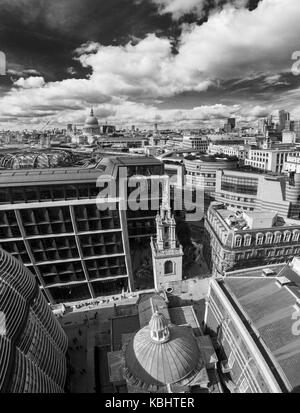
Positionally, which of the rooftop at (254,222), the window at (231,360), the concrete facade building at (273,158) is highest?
the concrete facade building at (273,158)

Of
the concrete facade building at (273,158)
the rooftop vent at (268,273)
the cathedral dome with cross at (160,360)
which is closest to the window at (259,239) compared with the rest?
the rooftop vent at (268,273)

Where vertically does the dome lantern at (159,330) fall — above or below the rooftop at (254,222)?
below

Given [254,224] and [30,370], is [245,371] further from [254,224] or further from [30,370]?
[254,224]

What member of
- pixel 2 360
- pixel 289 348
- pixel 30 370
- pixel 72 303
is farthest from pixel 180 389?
pixel 72 303

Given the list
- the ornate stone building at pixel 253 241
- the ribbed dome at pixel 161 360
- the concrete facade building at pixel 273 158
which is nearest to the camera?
the ribbed dome at pixel 161 360

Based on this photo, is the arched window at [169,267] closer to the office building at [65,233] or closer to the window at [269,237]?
the office building at [65,233]

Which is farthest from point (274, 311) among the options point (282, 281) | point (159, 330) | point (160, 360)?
point (160, 360)
